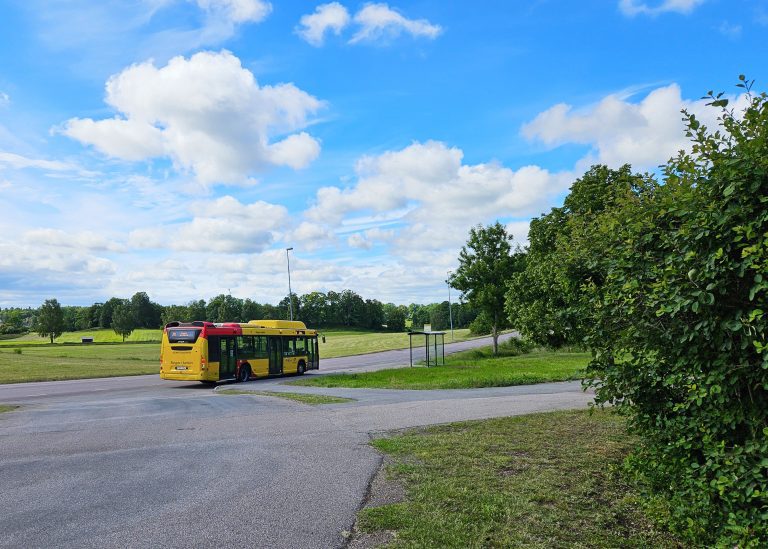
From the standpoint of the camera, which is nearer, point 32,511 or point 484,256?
point 32,511

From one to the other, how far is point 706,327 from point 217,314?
9140cm

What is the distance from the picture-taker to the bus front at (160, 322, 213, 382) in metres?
23.2

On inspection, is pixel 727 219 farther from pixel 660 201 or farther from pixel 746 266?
pixel 660 201

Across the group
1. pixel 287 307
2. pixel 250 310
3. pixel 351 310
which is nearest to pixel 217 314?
pixel 250 310

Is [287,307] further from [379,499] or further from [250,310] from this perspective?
[379,499]

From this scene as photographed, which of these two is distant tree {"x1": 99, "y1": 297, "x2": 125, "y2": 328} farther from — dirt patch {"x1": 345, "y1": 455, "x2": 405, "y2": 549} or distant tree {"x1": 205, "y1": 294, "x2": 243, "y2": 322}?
dirt patch {"x1": 345, "y1": 455, "x2": 405, "y2": 549}

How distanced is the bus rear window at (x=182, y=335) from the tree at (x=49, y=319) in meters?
65.2

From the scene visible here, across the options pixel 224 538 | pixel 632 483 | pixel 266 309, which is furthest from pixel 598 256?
pixel 266 309

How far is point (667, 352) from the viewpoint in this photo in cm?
408

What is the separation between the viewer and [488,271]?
40500 mm

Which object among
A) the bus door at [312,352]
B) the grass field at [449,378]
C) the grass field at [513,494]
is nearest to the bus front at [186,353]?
the grass field at [449,378]

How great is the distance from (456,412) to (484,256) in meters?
29.4

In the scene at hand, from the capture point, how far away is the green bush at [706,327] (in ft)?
11.2

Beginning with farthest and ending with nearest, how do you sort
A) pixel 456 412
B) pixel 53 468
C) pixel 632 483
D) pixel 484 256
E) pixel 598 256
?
1. pixel 484 256
2. pixel 456 412
3. pixel 53 468
4. pixel 632 483
5. pixel 598 256
